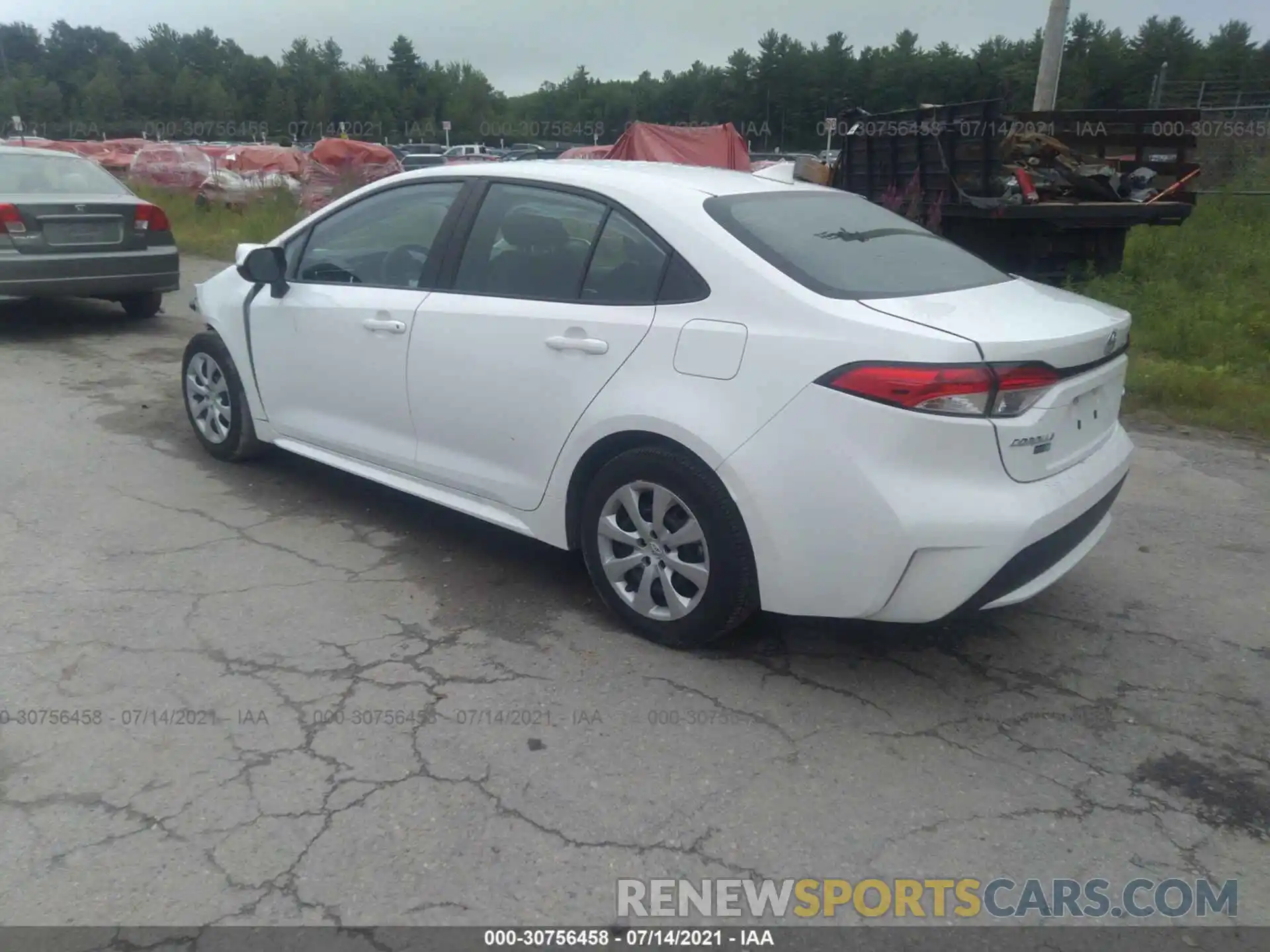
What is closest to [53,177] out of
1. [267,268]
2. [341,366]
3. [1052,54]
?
[267,268]

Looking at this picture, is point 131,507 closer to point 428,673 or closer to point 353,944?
point 428,673

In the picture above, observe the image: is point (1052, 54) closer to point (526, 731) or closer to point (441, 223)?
point (441, 223)

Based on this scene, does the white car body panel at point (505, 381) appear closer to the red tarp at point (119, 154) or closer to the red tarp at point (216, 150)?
the red tarp at point (119, 154)

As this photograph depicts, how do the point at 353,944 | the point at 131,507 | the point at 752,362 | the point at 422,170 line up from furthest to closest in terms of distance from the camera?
the point at 131,507 < the point at 422,170 < the point at 752,362 < the point at 353,944

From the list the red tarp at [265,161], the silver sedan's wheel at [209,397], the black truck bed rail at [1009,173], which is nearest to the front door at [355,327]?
the silver sedan's wheel at [209,397]

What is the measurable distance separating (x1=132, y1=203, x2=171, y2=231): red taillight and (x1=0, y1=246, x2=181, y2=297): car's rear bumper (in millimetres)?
177

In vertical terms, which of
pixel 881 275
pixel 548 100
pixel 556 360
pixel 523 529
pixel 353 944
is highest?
pixel 548 100

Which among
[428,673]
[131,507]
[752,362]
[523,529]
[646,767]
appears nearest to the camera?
[646,767]

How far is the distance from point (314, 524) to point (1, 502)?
157 centimetres

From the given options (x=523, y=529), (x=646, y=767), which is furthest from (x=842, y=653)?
(x=523, y=529)

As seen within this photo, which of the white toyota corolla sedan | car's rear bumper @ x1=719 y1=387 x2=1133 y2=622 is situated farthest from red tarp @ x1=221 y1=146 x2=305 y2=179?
car's rear bumper @ x1=719 y1=387 x2=1133 y2=622

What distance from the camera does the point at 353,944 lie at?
2404 mm

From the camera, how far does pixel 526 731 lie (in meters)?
3.23

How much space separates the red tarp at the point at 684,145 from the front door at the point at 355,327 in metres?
11.6
